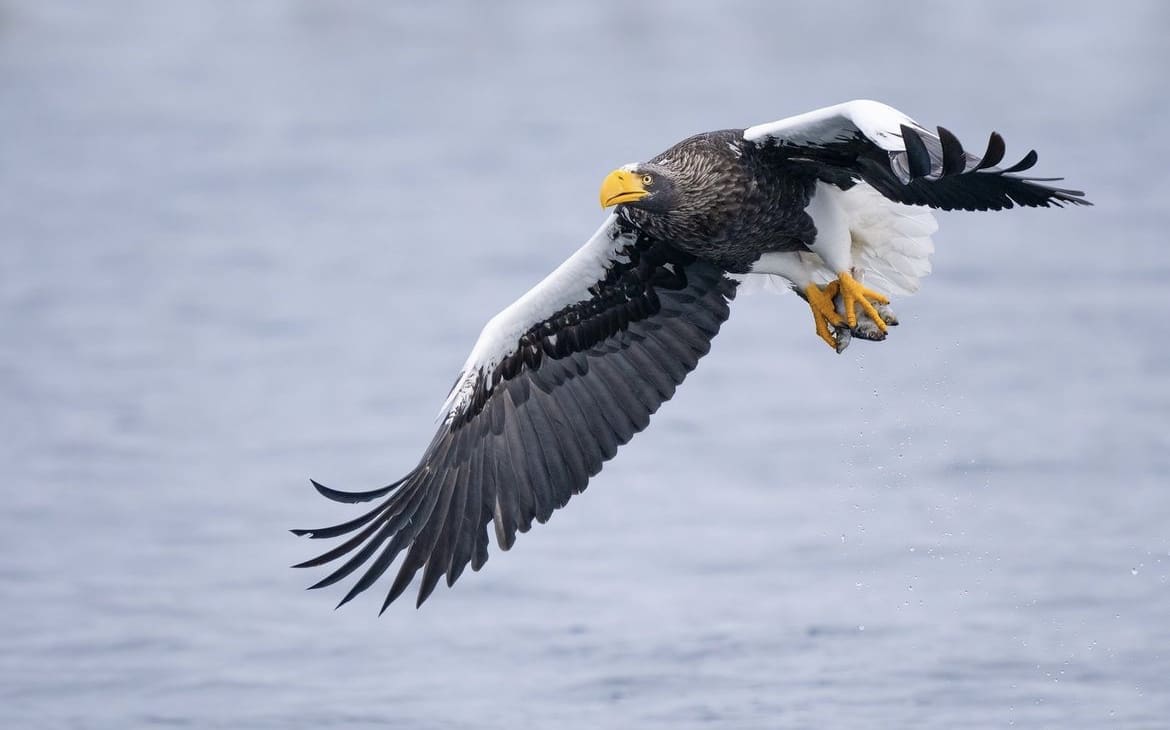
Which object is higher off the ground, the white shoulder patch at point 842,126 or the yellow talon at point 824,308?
the white shoulder patch at point 842,126

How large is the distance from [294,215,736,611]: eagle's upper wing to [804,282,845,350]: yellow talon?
37 centimetres

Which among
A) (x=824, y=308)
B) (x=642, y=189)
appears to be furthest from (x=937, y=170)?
(x=824, y=308)

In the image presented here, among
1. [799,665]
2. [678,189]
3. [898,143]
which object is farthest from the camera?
[799,665]

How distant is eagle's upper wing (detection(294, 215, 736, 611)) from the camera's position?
8977 millimetres

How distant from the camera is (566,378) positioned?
918 centimetres

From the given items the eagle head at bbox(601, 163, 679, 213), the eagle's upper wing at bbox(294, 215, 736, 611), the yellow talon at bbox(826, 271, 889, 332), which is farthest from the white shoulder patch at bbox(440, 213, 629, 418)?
the yellow talon at bbox(826, 271, 889, 332)

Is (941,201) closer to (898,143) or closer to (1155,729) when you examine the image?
(898,143)

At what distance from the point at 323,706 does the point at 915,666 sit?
2.27 metres

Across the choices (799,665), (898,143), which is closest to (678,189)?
(898,143)

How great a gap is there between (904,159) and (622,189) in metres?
1.05

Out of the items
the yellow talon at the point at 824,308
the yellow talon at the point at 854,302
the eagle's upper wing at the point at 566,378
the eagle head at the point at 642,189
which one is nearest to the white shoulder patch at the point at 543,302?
the eagle's upper wing at the point at 566,378

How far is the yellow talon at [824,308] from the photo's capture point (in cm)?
890

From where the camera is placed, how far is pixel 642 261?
9.08 meters

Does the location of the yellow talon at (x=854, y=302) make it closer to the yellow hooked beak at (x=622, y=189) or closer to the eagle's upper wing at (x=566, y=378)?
the eagle's upper wing at (x=566, y=378)
